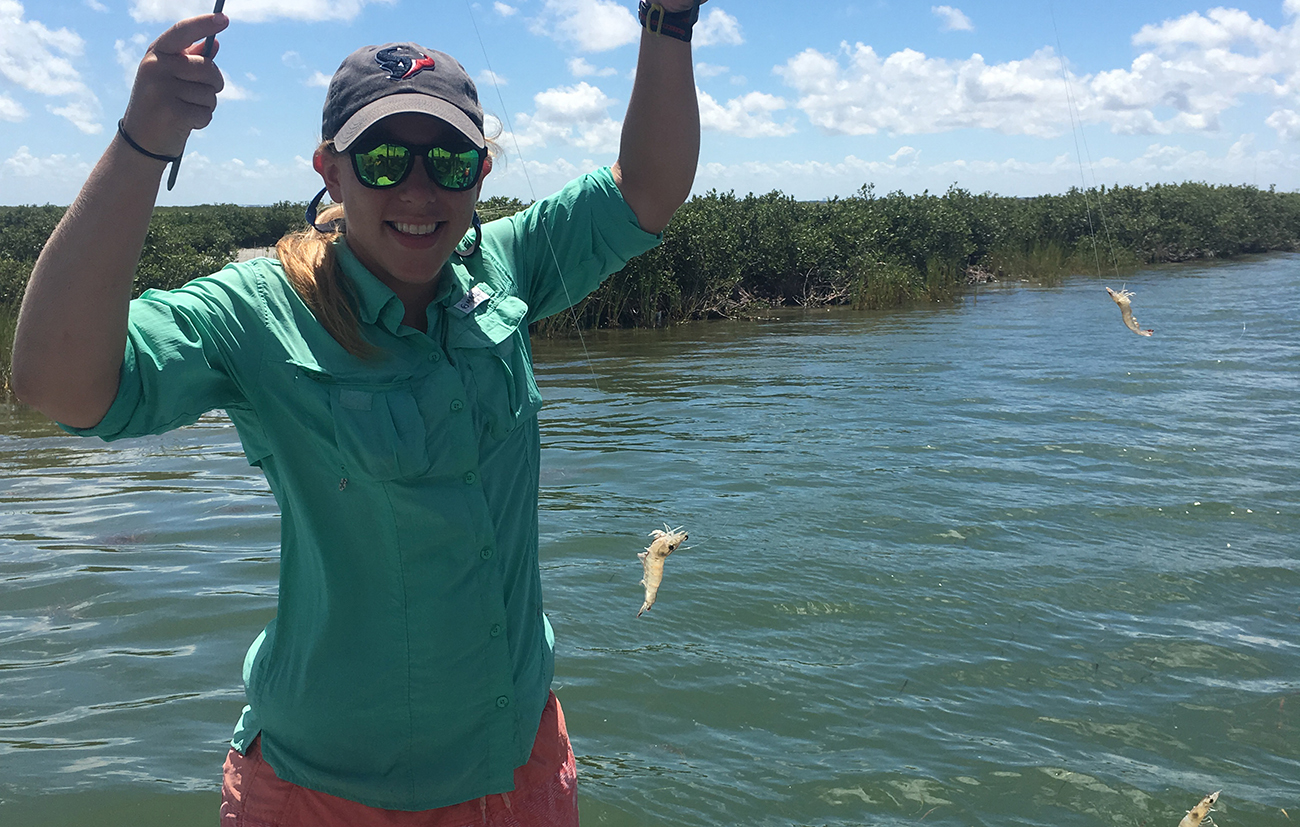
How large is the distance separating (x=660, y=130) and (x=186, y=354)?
1204 mm

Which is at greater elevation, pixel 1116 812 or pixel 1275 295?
pixel 1275 295

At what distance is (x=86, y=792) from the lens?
455 centimetres

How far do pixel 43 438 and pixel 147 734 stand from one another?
811 centimetres

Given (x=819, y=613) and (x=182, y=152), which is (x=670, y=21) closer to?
(x=182, y=152)

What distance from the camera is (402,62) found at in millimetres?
2107

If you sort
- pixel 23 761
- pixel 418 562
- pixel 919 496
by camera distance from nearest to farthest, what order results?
pixel 418 562
pixel 23 761
pixel 919 496

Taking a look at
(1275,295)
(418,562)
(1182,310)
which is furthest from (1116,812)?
(1275,295)

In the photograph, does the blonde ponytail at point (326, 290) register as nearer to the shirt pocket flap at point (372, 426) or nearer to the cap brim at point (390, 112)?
the shirt pocket flap at point (372, 426)

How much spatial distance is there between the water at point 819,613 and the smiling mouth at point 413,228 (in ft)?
10.4

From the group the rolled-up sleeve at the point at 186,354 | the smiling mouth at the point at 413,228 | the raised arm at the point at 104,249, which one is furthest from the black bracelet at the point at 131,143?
the smiling mouth at the point at 413,228

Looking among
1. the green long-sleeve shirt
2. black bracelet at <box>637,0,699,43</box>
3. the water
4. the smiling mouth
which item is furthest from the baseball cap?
the water

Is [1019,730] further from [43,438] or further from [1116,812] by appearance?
[43,438]

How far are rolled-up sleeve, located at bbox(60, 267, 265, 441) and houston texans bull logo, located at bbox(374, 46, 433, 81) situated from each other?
1.65ft

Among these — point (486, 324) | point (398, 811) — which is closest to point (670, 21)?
point (486, 324)
